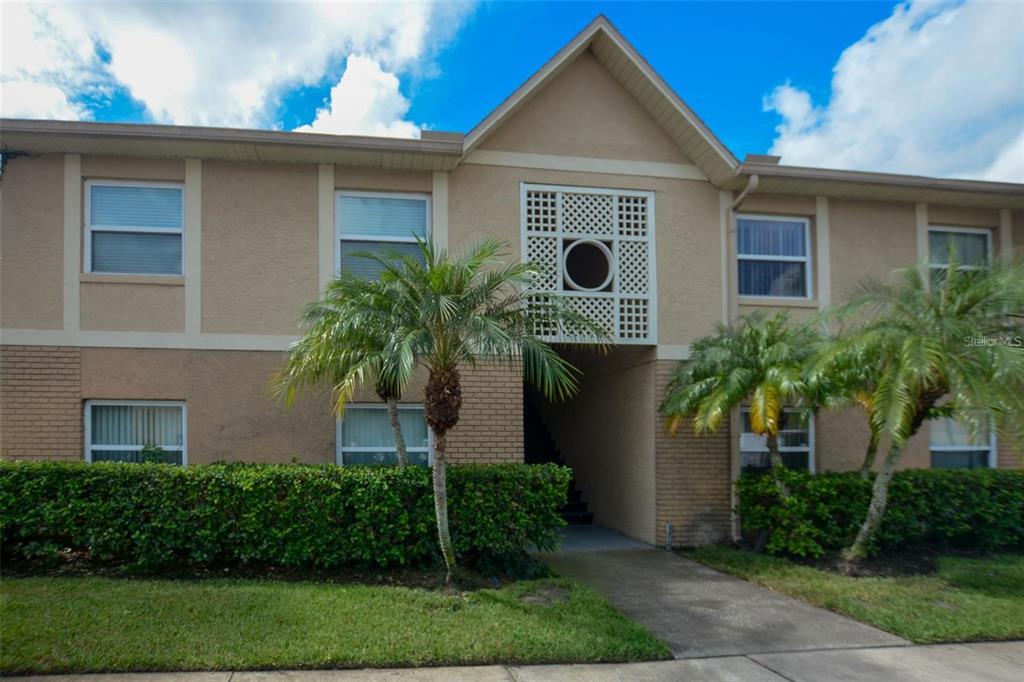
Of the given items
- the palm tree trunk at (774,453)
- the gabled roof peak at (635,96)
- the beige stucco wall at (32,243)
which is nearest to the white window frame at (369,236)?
the gabled roof peak at (635,96)

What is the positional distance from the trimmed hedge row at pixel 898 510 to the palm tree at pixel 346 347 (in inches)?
200

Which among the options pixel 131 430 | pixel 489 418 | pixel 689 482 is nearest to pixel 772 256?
pixel 689 482

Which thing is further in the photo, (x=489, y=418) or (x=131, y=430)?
(x=489, y=418)

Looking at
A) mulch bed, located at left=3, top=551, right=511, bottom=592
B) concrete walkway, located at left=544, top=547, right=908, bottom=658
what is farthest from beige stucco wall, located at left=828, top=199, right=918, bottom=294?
mulch bed, located at left=3, top=551, right=511, bottom=592

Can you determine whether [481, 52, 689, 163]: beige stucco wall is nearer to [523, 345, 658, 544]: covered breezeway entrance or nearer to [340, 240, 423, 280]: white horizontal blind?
[340, 240, 423, 280]: white horizontal blind

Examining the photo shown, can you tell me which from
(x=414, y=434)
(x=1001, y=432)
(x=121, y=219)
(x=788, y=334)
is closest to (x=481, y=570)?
(x=414, y=434)

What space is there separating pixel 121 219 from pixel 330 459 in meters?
4.35

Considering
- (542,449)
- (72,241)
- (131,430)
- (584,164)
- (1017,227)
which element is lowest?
(542,449)

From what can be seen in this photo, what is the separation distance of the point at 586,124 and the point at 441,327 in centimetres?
499

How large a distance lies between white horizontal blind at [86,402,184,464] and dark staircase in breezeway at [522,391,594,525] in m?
6.41

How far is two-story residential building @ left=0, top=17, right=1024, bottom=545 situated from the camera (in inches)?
361

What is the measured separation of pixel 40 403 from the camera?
8992mm

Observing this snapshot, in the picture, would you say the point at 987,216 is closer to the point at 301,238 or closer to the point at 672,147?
the point at 672,147

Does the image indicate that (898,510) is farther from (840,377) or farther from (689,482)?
(689,482)
